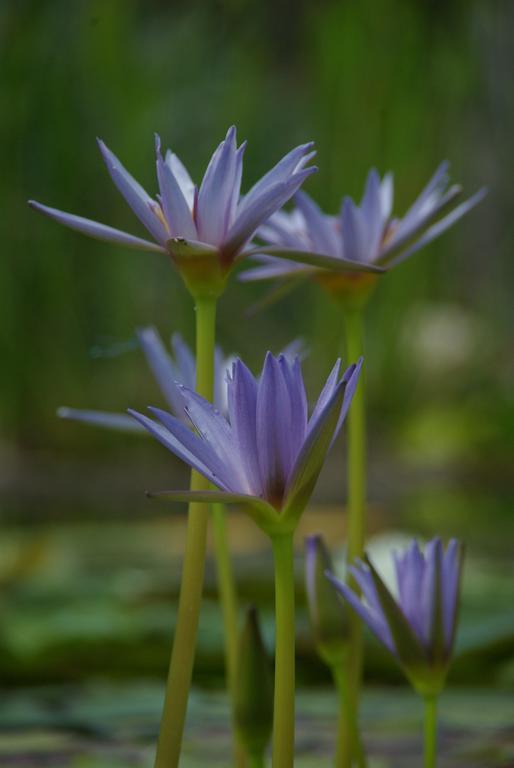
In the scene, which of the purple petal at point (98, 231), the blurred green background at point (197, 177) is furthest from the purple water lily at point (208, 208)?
the blurred green background at point (197, 177)

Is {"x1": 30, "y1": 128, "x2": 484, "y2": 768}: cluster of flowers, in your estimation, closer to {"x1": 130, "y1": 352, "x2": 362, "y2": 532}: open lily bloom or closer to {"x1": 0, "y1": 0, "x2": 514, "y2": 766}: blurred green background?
{"x1": 130, "y1": 352, "x2": 362, "y2": 532}: open lily bloom

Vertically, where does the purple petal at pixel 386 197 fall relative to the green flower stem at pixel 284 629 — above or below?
above

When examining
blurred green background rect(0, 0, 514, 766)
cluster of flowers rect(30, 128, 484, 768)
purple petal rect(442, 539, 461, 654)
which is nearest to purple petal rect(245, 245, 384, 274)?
cluster of flowers rect(30, 128, 484, 768)

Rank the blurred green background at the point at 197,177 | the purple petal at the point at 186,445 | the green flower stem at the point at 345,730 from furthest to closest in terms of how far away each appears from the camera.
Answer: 1. the blurred green background at the point at 197,177
2. the green flower stem at the point at 345,730
3. the purple petal at the point at 186,445

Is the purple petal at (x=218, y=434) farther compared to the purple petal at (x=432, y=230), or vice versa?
the purple petal at (x=432, y=230)

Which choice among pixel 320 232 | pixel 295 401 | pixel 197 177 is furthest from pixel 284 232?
pixel 197 177

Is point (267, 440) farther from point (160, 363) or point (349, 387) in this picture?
point (160, 363)

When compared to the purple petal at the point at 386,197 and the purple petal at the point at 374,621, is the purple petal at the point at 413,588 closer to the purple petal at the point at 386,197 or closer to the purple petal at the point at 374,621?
the purple petal at the point at 374,621
